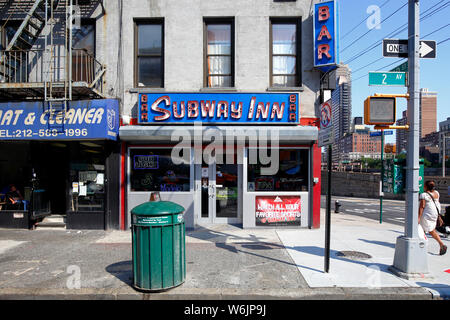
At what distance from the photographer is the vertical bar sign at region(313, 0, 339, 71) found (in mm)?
8242

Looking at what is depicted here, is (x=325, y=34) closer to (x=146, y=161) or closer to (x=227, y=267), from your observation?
(x=146, y=161)

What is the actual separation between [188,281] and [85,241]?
3967 millimetres

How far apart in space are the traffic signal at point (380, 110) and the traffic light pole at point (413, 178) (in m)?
0.39

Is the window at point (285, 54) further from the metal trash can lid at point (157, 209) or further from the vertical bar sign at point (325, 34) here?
the metal trash can lid at point (157, 209)

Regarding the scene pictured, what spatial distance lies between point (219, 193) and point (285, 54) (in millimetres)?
A: 4931

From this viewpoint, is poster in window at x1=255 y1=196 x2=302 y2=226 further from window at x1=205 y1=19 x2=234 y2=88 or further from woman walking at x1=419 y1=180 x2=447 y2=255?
window at x1=205 y1=19 x2=234 y2=88

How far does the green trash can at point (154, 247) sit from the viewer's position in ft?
15.1

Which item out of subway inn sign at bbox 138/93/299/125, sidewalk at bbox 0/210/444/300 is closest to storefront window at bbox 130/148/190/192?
subway inn sign at bbox 138/93/299/125

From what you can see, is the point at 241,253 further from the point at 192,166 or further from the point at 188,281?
the point at 192,166

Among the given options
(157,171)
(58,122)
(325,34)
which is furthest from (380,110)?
(58,122)

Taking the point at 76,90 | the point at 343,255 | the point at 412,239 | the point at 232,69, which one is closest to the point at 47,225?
the point at 76,90

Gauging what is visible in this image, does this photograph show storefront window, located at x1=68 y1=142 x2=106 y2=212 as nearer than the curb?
No

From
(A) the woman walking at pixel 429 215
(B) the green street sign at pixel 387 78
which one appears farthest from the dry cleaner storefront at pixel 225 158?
(B) the green street sign at pixel 387 78

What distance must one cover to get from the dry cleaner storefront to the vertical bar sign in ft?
4.31
